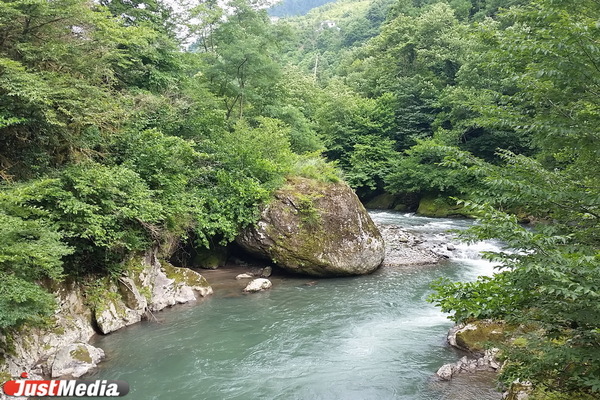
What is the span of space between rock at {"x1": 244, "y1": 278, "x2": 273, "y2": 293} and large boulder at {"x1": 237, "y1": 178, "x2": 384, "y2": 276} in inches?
43.0

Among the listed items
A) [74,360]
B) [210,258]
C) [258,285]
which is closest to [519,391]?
[74,360]

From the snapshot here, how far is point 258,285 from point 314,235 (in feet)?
9.79

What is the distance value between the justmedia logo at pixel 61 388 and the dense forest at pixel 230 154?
1.11m

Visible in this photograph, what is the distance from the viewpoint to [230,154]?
1552cm

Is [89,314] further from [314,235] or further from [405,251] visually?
[405,251]

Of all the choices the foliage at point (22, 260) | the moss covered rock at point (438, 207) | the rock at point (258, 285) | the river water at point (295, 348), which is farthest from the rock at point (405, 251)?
the foliage at point (22, 260)

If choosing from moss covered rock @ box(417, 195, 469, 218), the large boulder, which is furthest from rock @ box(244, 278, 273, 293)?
moss covered rock @ box(417, 195, 469, 218)

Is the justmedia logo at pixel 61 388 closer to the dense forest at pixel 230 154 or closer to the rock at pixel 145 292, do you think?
the dense forest at pixel 230 154

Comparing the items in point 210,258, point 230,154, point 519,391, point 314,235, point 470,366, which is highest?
point 230,154

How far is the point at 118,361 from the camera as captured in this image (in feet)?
26.9

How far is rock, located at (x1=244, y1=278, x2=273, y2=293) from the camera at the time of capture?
12.7 m

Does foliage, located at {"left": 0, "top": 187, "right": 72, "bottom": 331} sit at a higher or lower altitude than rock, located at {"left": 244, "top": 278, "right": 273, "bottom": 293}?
higher

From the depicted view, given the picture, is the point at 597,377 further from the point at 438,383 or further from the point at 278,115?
the point at 278,115

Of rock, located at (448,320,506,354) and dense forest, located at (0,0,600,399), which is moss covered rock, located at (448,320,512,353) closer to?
rock, located at (448,320,506,354)
